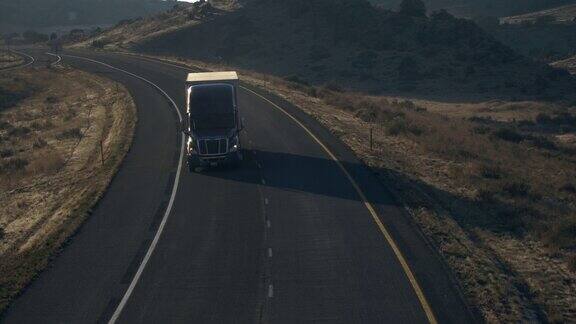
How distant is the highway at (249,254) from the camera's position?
15227mm

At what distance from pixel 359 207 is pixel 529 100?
4922 centimetres

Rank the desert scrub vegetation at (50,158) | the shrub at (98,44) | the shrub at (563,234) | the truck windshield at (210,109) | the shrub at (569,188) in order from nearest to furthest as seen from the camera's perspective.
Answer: the shrub at (563,234), the desert scrub vegetation at (50,158), the shrub at (569,188), the truck windshield at (210,109), the shrub at (98,44)

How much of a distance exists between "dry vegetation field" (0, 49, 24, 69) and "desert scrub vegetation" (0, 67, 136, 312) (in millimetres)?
18019

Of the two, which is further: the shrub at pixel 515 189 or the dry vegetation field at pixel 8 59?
the dry vegetation field at pixel 8 59

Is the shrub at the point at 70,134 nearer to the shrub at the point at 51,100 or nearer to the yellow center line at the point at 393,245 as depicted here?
the yellow center line at the point at 393,245

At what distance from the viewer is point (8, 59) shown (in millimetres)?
87625

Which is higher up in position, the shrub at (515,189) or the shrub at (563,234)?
the shrub at (563,234)

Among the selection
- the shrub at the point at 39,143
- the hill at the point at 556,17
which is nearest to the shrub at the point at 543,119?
the shrub at the point at 39,143

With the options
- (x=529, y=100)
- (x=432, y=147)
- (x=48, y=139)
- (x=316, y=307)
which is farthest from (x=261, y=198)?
(x=529, y=100)

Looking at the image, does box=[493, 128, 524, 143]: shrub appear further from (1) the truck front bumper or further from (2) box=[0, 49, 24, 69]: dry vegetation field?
(2) box=[0, 49, 24, 69]: dry vegetation field

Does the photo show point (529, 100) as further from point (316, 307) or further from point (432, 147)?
point (316, 307)

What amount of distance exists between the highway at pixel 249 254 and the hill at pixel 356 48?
1766 inches

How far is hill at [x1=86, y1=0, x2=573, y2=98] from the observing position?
76.7 m

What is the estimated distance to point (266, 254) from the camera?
18.6m
